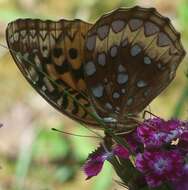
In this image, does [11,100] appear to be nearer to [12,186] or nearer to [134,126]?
[12,186]

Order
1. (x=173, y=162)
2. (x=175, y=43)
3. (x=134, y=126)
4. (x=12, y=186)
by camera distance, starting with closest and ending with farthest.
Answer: (x=173, y=162) < (x=134, y=126) < (x=175, y=43) < (x=12, y=186)

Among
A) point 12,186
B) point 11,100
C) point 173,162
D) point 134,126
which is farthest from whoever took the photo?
point 11,100

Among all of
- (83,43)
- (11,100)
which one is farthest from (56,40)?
(11,100)

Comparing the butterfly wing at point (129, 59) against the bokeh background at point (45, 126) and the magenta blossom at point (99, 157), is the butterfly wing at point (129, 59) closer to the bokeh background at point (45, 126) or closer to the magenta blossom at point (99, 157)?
the magenta blossom at point (99, 157)

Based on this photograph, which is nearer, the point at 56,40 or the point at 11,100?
the point at 56,40

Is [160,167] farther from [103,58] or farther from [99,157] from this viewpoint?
[103,58]

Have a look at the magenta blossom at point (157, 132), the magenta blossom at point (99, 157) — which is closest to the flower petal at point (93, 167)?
the magenta blossom at point (99, 157)

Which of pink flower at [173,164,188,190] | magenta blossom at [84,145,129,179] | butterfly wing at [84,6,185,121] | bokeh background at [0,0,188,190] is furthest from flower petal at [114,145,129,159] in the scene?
bokeh background at [0,0,188,190]

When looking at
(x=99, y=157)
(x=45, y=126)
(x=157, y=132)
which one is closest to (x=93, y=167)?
(x=99, y=157)
